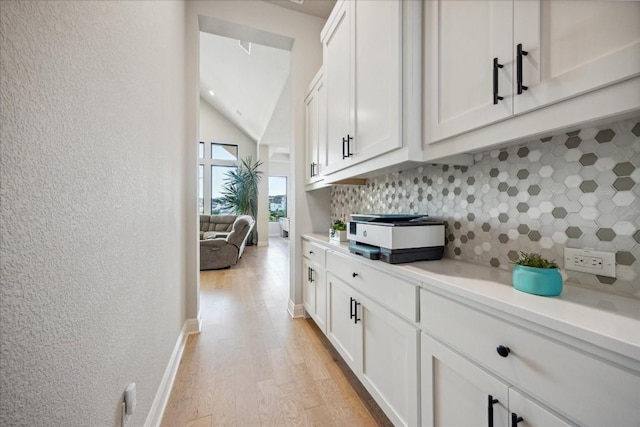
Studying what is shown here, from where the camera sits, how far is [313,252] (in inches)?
93.2

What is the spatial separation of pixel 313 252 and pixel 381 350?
116 centimetres

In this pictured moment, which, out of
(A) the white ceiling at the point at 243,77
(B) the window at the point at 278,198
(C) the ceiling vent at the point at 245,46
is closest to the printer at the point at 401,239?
(A) the white ceiling at the point at 243,77

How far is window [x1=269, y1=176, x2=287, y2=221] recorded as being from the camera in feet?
32.5

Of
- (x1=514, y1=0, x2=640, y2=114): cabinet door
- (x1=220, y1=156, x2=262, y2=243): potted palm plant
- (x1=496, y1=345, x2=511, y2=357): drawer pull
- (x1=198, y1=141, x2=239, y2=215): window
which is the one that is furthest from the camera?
(x1=198, y1=141, x2=239, y2=215): window

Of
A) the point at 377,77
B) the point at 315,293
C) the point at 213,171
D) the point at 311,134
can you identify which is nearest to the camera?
the point at 377,77

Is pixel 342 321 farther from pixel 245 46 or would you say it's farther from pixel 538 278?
pixel 245 46

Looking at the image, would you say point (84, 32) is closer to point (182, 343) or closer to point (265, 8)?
point (182, 343)

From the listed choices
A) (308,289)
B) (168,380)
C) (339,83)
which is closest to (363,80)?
(339,83)

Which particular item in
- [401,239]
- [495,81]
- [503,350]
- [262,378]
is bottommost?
[262,378]

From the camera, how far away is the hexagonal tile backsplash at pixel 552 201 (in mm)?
795

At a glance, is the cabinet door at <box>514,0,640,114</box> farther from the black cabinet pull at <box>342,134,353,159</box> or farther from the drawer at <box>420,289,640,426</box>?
the black cabinet pull at <box>342,134,353,159</box>

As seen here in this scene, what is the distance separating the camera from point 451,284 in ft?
2.98

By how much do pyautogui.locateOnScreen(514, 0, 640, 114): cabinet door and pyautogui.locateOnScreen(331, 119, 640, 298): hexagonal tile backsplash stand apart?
28 centimetres

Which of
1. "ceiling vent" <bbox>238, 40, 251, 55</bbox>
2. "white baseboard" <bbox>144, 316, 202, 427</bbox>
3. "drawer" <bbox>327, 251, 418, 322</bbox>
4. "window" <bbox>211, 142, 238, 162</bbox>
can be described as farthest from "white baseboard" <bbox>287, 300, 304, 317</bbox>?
"window" <bbox>211, 142, 238, 162</bbox>
